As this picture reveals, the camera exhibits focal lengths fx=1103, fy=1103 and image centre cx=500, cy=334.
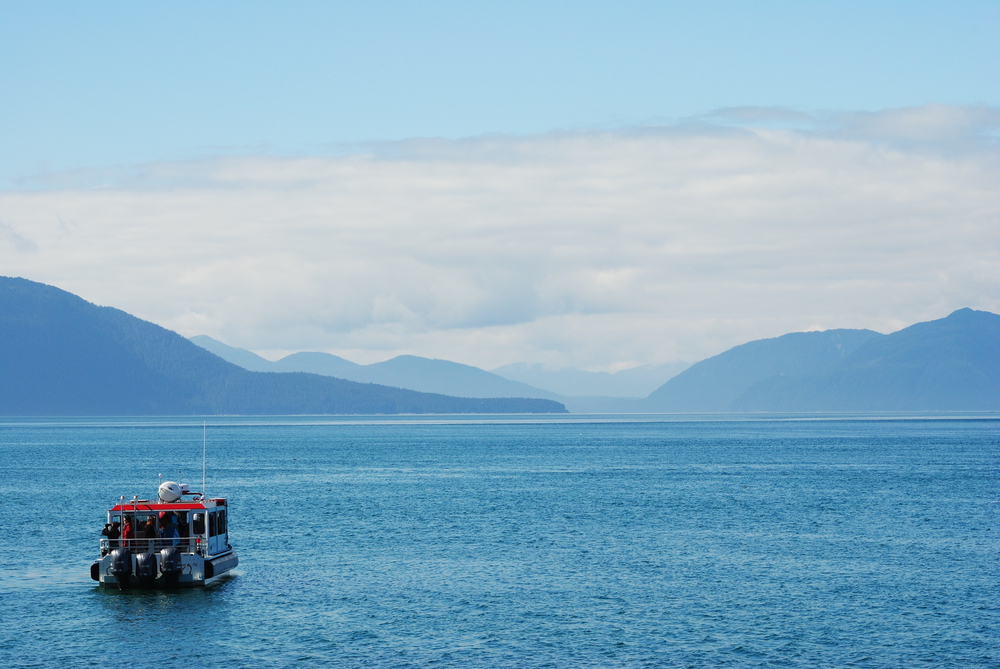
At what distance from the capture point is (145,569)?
5306 cm

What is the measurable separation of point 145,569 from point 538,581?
19298mm

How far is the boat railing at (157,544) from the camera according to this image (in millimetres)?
54000

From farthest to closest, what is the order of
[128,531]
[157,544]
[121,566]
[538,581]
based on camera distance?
[538,581]
[157,544]
[128,531]
[121,566]

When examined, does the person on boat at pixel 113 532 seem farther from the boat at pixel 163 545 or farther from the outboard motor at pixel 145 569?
the outboard motor at pixel 145 569

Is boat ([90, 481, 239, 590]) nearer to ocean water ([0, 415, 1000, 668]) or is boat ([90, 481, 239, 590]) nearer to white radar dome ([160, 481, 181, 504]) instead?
white radar dome ([160, 481, 181, 504])

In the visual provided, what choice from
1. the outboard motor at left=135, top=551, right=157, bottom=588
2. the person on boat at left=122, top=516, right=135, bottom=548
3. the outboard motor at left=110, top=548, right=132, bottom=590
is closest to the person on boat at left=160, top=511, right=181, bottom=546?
the person on boat at left=122, top=516, right=135, bottom=548

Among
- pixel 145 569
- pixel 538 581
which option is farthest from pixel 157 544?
pixel 538 581

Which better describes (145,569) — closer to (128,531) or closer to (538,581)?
(128,531)

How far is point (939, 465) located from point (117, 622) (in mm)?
126440

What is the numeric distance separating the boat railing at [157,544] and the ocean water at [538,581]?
2.14 metres

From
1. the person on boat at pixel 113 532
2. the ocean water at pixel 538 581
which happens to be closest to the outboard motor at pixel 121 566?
the ocean water at pixel 538 581

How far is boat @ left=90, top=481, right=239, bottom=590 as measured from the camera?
5316 centimetres

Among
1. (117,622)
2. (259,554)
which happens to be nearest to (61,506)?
(259,554)

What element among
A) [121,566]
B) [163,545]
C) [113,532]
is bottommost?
[121,566]
